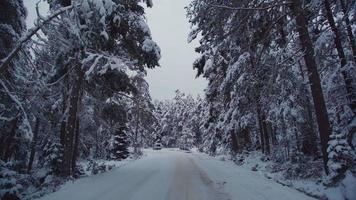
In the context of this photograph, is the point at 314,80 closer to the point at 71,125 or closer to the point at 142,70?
the point at 142,70

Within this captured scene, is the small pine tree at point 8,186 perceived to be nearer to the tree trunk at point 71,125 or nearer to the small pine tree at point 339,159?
the tree trunk at point 71,125

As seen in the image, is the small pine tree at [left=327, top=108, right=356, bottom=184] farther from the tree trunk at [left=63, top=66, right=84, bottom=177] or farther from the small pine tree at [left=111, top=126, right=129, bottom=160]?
the small pine tree at [left=111, top=126, right=129, bottom=160]

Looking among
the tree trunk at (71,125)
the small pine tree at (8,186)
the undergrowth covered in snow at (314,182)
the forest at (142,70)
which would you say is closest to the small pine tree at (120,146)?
the forest at (142,70)

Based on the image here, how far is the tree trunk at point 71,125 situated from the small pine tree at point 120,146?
2009cm

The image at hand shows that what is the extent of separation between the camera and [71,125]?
13586mm

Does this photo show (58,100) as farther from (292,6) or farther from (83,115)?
(292,6)

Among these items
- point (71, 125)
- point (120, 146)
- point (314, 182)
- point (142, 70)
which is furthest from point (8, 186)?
point (120, 146)

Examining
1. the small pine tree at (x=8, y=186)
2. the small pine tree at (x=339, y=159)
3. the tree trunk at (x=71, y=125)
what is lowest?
the small pine tree at (x=8, y=186)

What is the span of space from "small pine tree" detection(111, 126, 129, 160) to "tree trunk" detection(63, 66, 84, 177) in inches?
791

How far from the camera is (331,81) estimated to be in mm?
12750

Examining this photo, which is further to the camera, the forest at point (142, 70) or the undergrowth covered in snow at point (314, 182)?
the forest at point (142, 70)

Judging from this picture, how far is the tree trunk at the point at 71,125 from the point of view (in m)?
13.5

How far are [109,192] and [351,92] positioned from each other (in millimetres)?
8904

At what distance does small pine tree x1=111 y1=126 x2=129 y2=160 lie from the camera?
112ft
